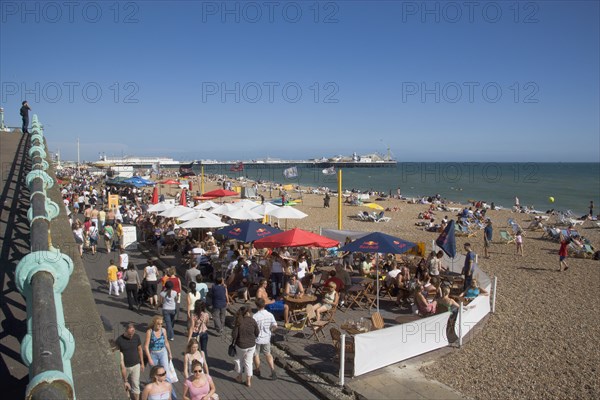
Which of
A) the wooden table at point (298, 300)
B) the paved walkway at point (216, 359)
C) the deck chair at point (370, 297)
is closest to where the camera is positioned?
the paved walkway at point (216, 359)

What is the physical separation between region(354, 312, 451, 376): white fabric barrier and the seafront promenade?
0.15 m

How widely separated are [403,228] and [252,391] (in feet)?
74.0

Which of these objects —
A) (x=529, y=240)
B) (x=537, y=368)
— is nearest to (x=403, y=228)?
(x=529, y=240)

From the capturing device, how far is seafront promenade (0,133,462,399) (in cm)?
263

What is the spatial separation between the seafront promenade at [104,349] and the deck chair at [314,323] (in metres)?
0.22

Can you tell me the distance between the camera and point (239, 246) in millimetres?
16078

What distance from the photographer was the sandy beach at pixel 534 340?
294 inches

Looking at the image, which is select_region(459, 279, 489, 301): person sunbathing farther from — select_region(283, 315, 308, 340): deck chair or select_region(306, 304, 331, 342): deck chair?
select_region(283, 315, 308, 340): deck chair

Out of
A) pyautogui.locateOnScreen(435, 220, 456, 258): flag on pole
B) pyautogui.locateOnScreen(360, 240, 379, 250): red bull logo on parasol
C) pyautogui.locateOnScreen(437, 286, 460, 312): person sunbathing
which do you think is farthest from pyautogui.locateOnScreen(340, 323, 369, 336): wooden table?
pyautogui.locateOnScreen(435, 220, 456, 258): flag on pole

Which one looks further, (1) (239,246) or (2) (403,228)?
(2) (403,228)

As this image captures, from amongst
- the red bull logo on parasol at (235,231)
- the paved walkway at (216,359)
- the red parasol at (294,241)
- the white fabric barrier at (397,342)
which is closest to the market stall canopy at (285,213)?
the red bull logo on parasol at (235,231)

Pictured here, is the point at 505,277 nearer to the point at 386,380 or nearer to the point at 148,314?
the point at 386,380

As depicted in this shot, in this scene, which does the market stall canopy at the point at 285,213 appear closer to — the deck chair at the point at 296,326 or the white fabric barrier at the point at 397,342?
the deck chair at the point at 296,326

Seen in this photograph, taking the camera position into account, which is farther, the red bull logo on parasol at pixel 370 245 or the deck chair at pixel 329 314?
the red bull logo on parasol at pixel 370 245
